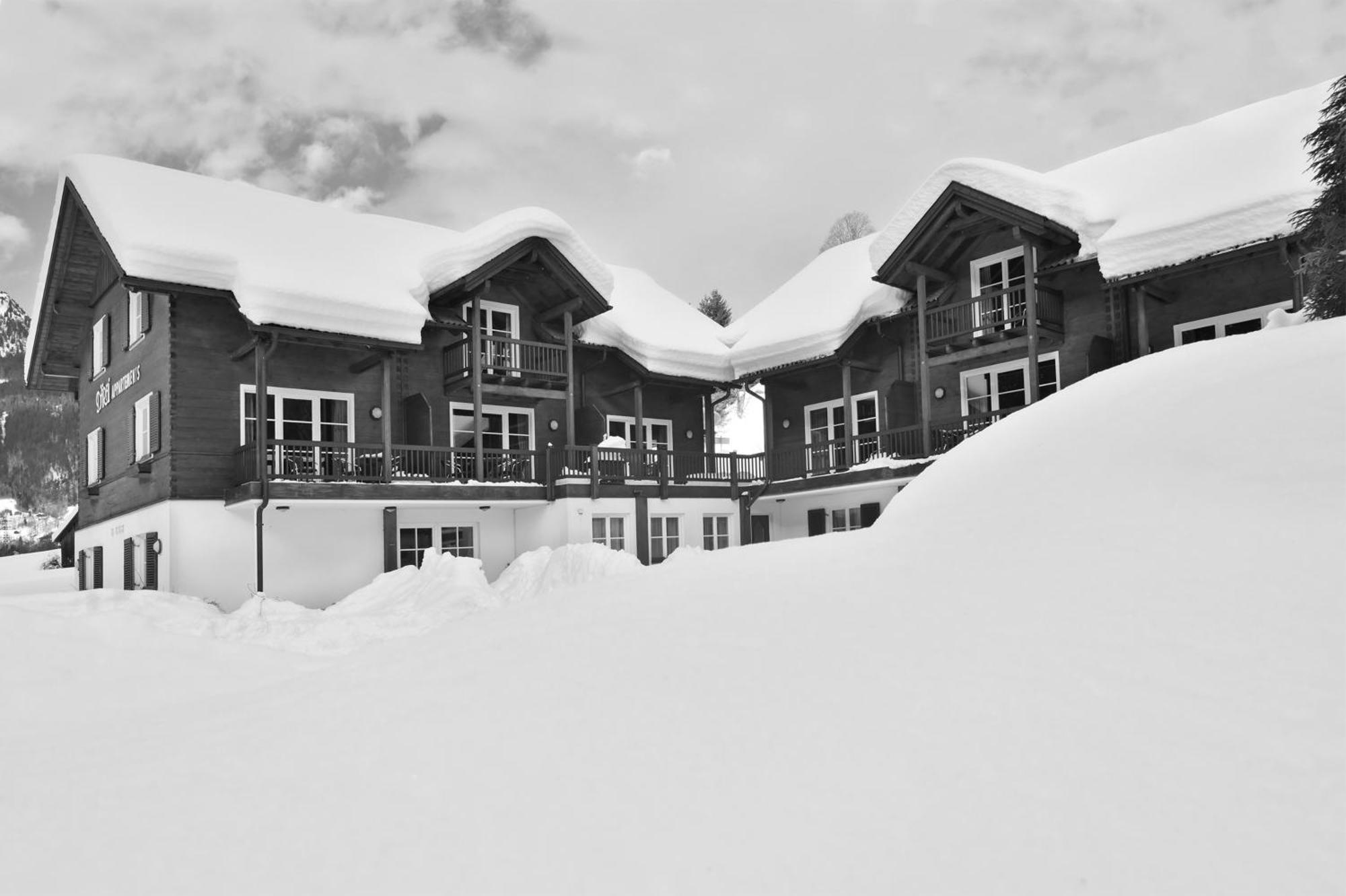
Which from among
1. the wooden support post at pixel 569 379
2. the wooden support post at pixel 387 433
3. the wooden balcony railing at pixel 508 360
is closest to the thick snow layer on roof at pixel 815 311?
the wooden support post at pixel 569 379

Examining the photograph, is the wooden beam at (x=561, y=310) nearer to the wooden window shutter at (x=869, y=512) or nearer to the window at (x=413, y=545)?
the window at (x=413, y=545)

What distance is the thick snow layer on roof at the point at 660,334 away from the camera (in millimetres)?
26219

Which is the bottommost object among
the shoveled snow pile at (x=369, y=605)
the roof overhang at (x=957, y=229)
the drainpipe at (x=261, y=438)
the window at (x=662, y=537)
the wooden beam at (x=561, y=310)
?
the shoveled snow pile at (x=369, y=605)

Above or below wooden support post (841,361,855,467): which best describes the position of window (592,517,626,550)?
below

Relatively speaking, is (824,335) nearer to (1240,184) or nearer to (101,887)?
(1240,184)

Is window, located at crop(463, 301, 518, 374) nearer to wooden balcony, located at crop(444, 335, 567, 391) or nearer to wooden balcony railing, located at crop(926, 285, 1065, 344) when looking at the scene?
wooden balcony, located at crop(444, 335, 567, 391)

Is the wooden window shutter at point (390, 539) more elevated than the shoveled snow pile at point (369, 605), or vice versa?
the wooden window shutter at point (390, 539)

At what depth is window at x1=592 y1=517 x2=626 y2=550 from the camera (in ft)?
79.0

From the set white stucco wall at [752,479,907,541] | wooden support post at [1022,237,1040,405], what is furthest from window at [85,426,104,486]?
wooden support post at [1022,237,1040,405]

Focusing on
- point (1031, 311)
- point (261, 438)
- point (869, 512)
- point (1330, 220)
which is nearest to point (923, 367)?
point (1031, 311)

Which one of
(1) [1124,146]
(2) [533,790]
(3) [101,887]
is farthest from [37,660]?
(1) [1124,146]

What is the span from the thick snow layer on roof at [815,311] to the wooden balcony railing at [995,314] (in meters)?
1.96

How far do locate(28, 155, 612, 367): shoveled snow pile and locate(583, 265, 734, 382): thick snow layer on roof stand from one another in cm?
176

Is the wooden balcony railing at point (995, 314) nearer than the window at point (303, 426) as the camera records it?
No
